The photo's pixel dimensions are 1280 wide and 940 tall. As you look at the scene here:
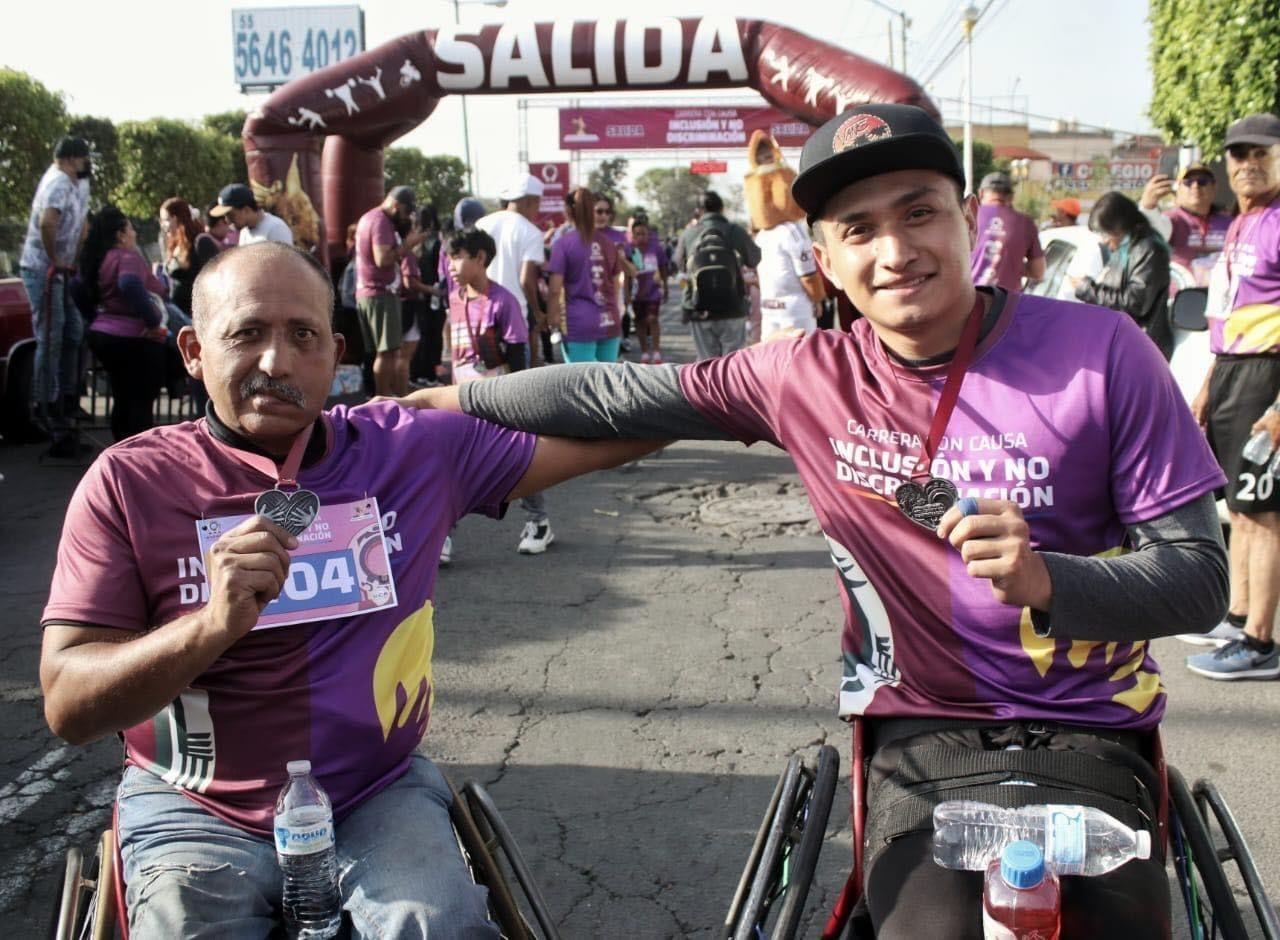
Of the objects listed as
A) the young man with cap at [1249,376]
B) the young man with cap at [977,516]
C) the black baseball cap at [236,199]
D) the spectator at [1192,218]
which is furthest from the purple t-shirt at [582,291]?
the young man with cap at [977,516]

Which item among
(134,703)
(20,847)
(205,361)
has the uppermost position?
(205,361)

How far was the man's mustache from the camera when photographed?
2436mm

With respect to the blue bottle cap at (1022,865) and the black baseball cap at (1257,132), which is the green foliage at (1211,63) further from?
the blue bottle cap at (1022,865)

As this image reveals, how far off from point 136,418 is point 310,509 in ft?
25.2

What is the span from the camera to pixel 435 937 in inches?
79.0

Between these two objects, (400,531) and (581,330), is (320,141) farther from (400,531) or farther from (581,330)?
(400,531)

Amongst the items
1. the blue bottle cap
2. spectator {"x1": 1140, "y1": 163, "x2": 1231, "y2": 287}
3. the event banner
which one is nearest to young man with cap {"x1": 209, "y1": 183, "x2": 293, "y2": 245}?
spectator {"x1": 1140, "y1": 163, "x2": 1231, "y2": 287}

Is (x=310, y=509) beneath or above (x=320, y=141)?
beneath

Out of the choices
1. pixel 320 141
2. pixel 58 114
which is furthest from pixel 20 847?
pixel 58 114

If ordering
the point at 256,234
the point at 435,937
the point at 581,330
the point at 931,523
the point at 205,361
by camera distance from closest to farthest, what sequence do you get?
the point at 435,937 < the point at 931,523 < the point at 205,361 < the point at 581,330 < the point at 256,234

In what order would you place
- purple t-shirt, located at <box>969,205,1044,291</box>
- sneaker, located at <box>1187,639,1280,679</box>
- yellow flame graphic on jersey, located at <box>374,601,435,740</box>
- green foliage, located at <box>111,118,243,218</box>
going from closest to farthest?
yellow flame graphic on jersey, located at <box>374,601,435,740</box>
sneaker, located at <box>1187,639,1280,679</box>
purple t-shirt, located at <box>969,205,1044,291</box>
green foliage, located at <box>111,118,243,218</box>

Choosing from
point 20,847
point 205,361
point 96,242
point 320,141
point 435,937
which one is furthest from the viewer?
point 320,141

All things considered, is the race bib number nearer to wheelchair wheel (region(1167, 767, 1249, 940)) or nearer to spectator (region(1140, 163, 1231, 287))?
wheelchair wheel (region(1167, 767, 1249, 940))

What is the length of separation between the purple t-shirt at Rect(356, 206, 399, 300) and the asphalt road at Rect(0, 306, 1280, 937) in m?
3.46
